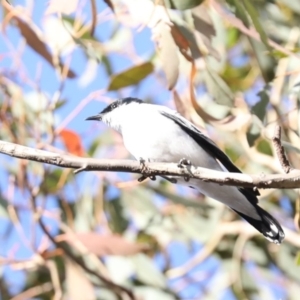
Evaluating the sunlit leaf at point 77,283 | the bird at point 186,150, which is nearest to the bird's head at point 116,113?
the bird at point 186,150

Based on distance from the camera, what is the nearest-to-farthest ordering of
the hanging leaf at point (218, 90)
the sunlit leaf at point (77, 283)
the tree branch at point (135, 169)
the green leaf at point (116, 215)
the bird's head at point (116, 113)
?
the tree branch at point (135, 169)
the hanging leaf at point (218, 90)
the bird's head at point (116, 113)
the sunlit leaf at point (77, 283)
the green leaf at point (116, 215)

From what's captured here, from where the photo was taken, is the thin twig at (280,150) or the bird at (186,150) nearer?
the thin twig at (280,150)

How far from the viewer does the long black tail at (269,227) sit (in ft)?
7.28

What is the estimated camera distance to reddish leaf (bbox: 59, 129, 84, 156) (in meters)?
2.91

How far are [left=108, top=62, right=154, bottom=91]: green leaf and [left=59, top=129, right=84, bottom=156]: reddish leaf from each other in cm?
30

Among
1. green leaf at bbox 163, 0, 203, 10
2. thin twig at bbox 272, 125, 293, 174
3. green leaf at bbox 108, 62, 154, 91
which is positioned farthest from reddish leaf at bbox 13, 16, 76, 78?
thin twig at bbox 272, 125, 293, 174

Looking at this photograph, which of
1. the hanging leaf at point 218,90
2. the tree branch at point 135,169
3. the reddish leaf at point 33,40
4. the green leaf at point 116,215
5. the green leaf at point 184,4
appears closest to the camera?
the tree branch at point 135,169

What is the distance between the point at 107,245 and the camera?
2758 mm

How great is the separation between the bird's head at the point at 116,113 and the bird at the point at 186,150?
0.19 ft

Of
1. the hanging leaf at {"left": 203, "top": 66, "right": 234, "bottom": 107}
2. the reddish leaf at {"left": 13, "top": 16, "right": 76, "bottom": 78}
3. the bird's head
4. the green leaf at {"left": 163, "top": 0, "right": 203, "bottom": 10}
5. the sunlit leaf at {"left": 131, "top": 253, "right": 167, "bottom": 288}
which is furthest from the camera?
the sunlit leaf at {"left": 131, "top": 253, "right": 167, "bottom": 288}

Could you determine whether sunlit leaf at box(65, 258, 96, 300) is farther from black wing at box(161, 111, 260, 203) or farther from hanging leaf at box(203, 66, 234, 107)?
hanging leaf at box(203, 66, 234, 107)

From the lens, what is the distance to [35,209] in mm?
2754

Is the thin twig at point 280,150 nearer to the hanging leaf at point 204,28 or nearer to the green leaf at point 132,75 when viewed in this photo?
the hanging leaf at point 204,28

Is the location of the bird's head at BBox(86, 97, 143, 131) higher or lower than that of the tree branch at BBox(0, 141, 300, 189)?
lower
